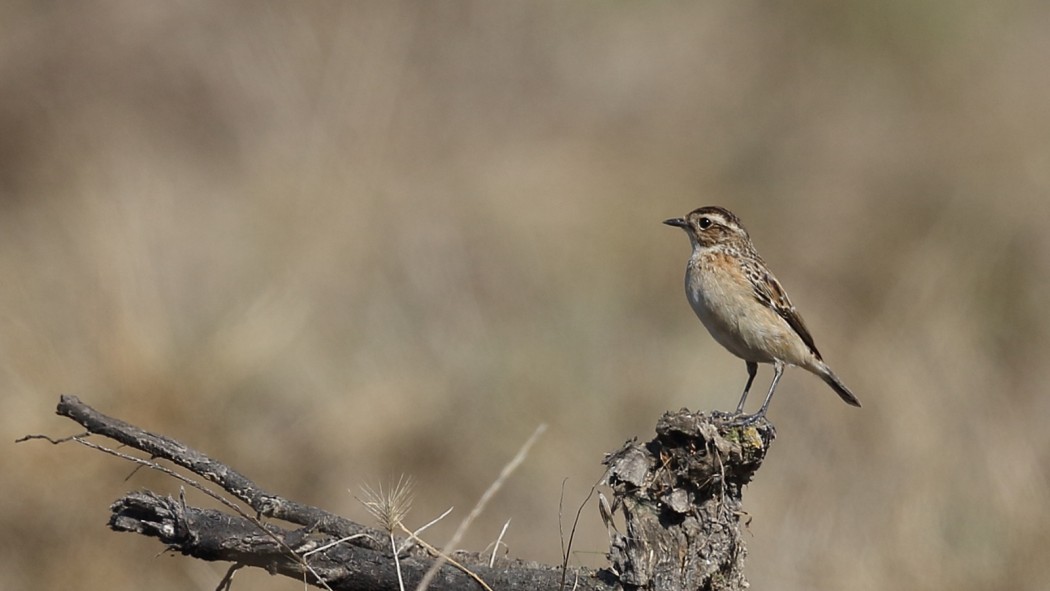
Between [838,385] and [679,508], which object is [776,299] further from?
[679,508]

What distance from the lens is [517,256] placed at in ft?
46.0

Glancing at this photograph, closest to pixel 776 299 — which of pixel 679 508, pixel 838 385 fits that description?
pixel 838 385

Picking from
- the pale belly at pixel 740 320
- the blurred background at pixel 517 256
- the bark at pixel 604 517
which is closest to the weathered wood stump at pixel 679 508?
the bark at pixel 604 517

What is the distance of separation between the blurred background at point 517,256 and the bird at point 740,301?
4.57ft

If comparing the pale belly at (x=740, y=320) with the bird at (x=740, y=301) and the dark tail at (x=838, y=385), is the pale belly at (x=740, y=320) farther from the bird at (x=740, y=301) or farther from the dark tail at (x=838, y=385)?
the dark tail at (x=838, y=385)

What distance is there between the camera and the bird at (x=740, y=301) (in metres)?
7.51

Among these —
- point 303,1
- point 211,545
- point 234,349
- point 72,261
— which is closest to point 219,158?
point 303,1

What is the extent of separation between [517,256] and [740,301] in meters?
6.59

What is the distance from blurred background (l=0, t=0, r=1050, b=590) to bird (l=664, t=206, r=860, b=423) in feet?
4.57

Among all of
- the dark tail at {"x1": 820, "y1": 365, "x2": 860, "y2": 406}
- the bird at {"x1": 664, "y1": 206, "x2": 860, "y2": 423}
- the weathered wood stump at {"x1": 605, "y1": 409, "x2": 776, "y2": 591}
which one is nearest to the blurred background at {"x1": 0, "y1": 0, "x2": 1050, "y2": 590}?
the dark tail at {"x1": 820, "y1": 365, "x2": 860, "y2": 406}

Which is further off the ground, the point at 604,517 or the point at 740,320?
the point at 740,320

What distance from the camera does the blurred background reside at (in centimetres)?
959

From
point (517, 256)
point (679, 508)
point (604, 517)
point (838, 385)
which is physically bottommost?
point (604, 517)

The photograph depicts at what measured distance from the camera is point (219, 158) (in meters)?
15.5
